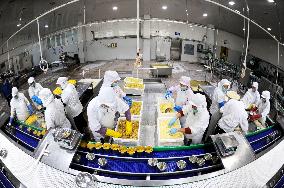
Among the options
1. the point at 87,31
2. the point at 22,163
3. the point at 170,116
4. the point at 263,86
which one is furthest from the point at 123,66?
the point at 22,163

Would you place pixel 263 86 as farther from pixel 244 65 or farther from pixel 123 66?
pixel 123 66

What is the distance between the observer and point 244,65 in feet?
15.1

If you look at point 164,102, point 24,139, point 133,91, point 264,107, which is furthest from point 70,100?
point 264,107

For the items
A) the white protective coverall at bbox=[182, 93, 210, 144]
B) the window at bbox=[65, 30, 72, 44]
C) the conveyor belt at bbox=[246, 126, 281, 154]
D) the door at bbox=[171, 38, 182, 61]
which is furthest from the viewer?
the door at bbox=[171, 38, 182, 61]

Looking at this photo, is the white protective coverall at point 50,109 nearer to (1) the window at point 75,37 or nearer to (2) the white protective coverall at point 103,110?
(2) the white protective coverall at point 103,110

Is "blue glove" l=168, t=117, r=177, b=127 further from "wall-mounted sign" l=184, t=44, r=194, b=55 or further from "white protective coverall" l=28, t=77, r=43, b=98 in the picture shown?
"white protective coverall" l=28, t=77, r=43, b=98

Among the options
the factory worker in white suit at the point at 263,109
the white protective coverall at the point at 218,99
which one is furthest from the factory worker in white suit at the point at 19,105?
the factory worker in white suit at the point at 263,109

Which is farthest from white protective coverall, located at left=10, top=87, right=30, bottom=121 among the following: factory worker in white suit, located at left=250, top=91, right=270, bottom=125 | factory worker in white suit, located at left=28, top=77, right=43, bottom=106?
factory worker in white suit, located at left=250, top=91, right=270, bottom=125

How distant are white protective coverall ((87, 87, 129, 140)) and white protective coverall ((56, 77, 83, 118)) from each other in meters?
0.98

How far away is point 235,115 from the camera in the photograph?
11.5ft

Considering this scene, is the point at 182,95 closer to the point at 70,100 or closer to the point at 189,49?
the point at 189,49

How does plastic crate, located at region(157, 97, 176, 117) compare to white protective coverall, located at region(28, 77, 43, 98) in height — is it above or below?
below

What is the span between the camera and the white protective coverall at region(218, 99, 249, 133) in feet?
11.5

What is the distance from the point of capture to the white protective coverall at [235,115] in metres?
3.49
